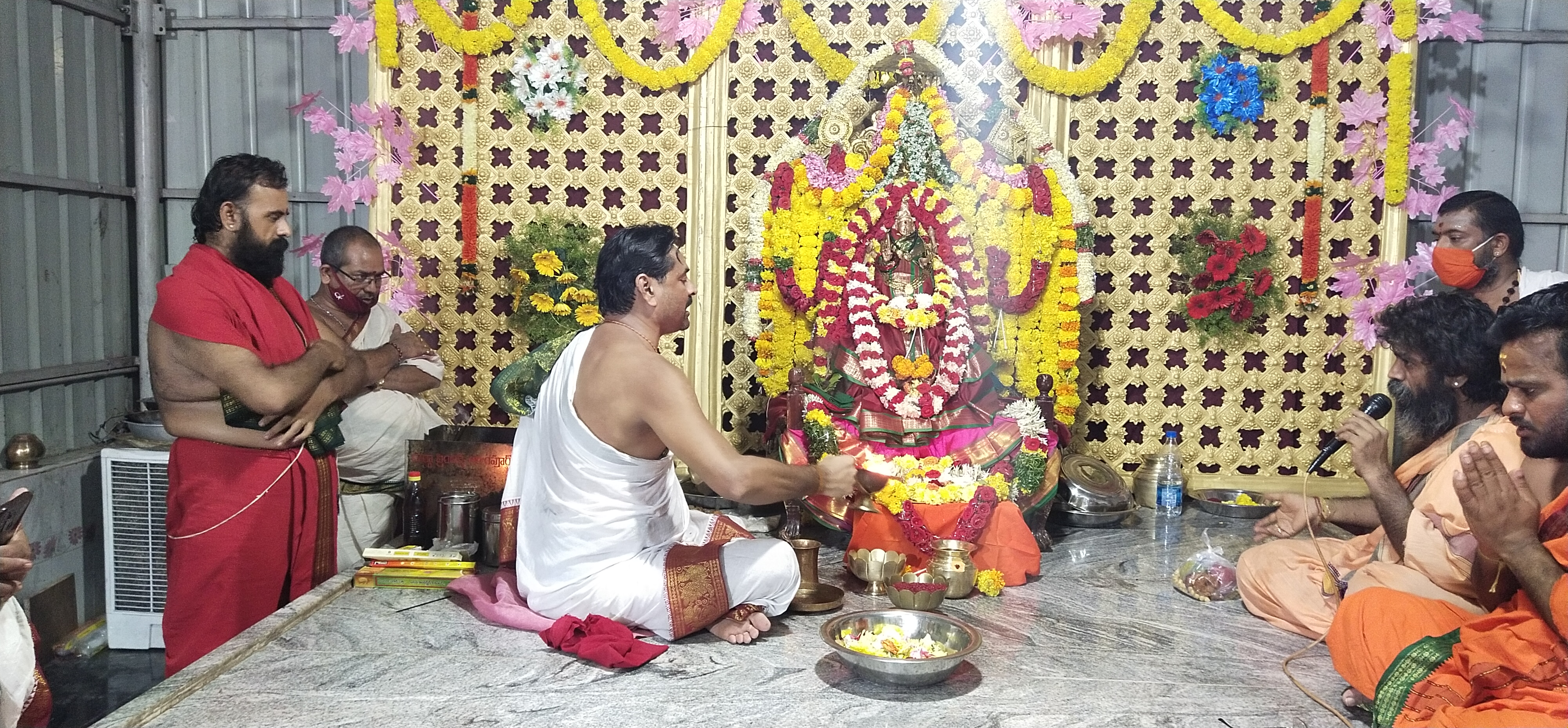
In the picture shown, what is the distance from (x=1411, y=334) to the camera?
4344 mm

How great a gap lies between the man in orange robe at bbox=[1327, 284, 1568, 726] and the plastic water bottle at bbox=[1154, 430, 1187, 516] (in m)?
3.55

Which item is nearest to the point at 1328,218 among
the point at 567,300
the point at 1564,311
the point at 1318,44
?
the point at 1318,44

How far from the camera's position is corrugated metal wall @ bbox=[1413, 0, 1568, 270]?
725 cm

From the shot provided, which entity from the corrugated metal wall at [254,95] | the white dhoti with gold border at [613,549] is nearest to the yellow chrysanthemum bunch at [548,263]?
the corrugated metal wall at [254,95]

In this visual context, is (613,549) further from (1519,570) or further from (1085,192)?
(1085,192)

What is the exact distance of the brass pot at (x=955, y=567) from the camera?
16.1 feet

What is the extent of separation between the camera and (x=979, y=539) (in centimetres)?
532

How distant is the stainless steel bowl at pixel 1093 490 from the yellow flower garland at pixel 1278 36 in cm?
291

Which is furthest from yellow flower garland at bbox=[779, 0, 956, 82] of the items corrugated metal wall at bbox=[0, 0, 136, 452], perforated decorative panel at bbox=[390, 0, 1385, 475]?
corrugated metal wall at bbox=[0, 0, 136, 452]

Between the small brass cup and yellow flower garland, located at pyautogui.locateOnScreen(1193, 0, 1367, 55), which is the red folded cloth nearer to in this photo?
the small brass cup

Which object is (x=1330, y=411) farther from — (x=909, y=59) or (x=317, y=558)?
(x=317, y=558)

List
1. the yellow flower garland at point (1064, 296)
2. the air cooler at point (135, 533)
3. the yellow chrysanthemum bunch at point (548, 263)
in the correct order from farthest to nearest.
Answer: the yellow chrysanthemum bunch at point (548, 263) < the yellow flower garland at point (1064, 296) < the air cooler at point (135, 533)

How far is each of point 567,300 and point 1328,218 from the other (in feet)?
16.4

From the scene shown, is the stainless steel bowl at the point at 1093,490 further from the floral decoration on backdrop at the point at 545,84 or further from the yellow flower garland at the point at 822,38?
the floral decoration on backdrop at the point at 545,84
